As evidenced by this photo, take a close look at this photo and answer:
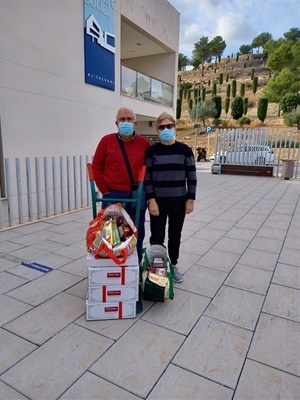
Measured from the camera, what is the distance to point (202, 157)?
21.2 m

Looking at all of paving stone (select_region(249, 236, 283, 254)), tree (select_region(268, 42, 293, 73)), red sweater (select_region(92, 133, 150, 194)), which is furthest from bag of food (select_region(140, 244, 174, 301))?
tree (select_region(268, 42, 293, 73))

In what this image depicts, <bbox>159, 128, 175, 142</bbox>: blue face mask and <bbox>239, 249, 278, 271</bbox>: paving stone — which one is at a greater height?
<bbox>159, 128, 175, 142</bbox>: blue face mask

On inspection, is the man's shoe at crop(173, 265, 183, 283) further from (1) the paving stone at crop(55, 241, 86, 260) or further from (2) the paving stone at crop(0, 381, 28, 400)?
(2) the paving stone at crop(0, 381, 28, 400)

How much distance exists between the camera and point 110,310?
2.17 metres

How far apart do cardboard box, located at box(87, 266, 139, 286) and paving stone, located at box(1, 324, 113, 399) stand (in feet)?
1.16

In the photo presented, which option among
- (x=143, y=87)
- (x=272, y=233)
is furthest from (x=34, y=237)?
(x=143, y=87)

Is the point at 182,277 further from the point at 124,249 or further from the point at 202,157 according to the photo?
the point at 202,157

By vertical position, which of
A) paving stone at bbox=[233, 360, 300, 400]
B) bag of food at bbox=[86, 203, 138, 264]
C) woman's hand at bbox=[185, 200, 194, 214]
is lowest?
paving stone at bbox=[233, 360, 300, 400]

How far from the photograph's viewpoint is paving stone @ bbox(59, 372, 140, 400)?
153 cm

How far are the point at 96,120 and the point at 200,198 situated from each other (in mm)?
3214

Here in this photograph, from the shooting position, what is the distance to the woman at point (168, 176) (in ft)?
8.05

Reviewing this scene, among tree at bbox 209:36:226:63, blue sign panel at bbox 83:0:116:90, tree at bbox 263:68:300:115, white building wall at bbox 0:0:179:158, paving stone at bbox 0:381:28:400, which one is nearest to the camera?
paving stone at bbox 0:381:28:400

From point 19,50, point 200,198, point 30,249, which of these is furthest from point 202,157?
point 30,249

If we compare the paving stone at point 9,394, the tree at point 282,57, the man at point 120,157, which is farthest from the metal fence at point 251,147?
the tree at point 282,57
